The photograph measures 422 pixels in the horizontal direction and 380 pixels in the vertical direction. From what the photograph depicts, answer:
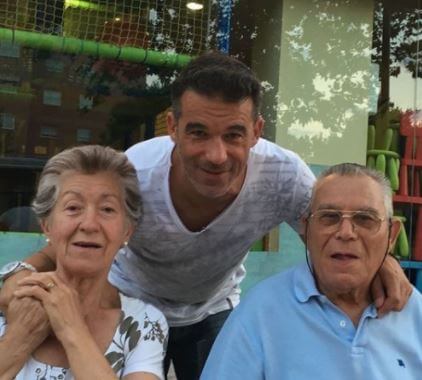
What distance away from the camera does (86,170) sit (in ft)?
6.15

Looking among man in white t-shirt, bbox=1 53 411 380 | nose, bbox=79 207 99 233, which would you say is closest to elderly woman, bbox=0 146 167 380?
nose, bbox=79 207 99 233

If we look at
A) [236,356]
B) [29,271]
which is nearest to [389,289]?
[236,356]

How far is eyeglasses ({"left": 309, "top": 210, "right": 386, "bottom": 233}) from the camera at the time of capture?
1.87 meters

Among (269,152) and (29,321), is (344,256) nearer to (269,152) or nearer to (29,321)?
(269,152)

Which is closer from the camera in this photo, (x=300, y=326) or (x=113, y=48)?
(x=300, y=326)

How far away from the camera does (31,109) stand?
485cm

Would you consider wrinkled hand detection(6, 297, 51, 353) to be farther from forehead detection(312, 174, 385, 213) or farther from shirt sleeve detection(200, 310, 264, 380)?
forehead detection(312, 174, 385, 213)

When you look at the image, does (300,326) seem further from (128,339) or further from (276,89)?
(276,89)

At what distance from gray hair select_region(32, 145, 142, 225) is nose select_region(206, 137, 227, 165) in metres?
0.24

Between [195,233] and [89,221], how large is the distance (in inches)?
21.4

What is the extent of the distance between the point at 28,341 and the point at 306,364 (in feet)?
2.51

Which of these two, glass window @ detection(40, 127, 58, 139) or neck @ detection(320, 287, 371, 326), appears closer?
neck @ detection(320, 287, 371, 326)

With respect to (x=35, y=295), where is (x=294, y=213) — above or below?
above

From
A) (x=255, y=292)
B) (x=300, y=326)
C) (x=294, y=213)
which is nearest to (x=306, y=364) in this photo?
(x=300, y=326)
